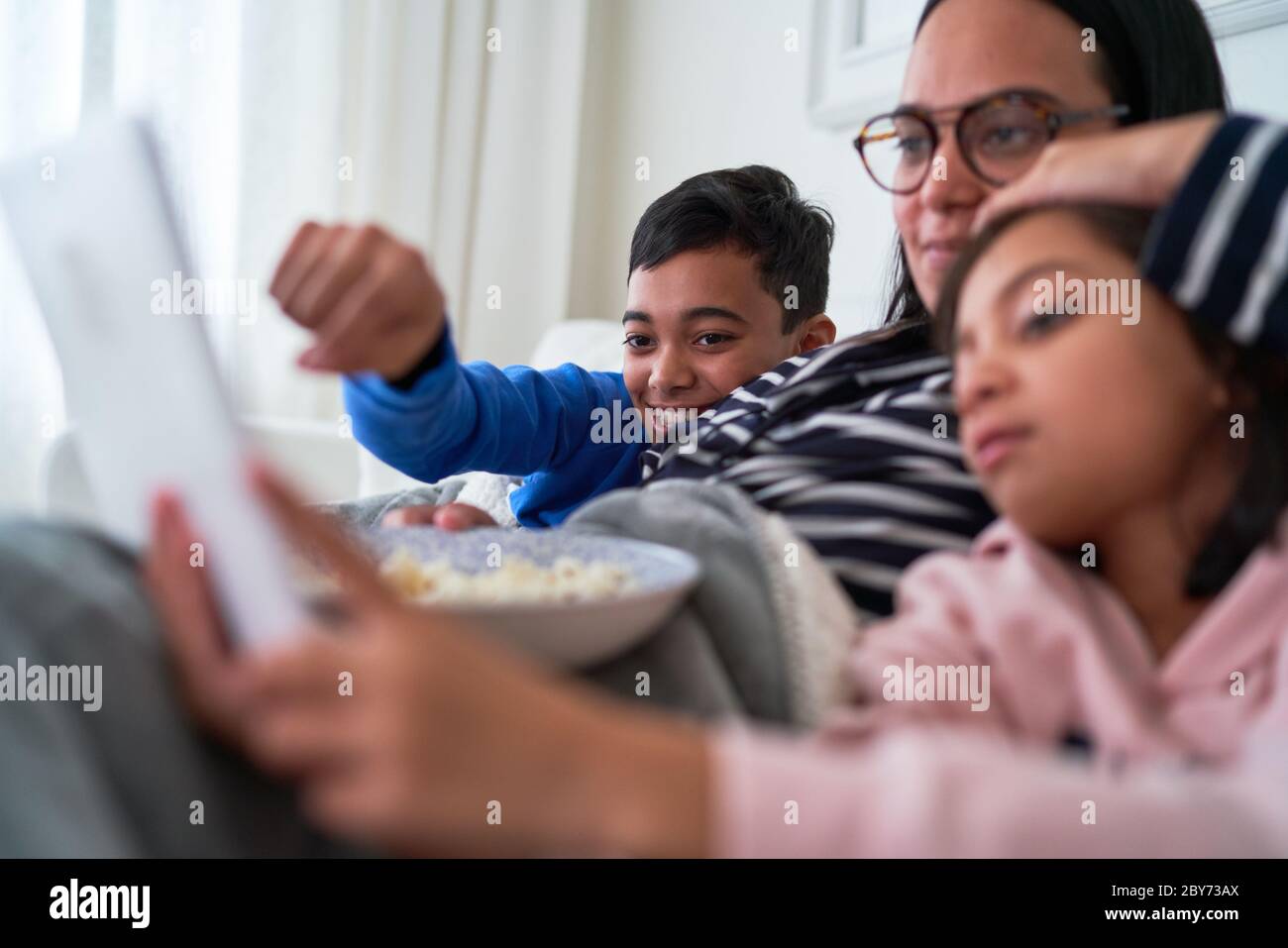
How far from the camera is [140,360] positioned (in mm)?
467

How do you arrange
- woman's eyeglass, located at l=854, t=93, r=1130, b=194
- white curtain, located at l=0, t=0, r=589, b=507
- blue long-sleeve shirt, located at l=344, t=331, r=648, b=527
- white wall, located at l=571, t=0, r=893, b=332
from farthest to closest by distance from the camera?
white curtain, located at l=0, t=0, r=589, b=507, white wall, located at l=571, t=0, r=893, b=332, blue long-sleeve shirt, located at l=344, t=331, r=648, b=527, woman's eyeglass, located at l=854, t=93, r=1130, b=194

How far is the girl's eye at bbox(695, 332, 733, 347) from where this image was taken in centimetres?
161

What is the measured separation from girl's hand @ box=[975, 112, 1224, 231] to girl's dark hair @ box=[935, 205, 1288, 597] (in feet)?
0.13

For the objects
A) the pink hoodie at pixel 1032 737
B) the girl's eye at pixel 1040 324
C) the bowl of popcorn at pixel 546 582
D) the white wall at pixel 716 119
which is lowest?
the pink hoodie at pixel 1032 737

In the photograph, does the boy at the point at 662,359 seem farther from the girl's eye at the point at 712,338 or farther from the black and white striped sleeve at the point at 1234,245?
the black and white striped sleeve at the point at 1234,245

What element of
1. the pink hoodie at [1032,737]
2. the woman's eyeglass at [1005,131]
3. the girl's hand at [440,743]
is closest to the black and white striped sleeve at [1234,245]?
the pink hoodie at [1032,737]

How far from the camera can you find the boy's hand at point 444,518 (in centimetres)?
114

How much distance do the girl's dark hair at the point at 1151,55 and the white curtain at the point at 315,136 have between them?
1576 millimetres

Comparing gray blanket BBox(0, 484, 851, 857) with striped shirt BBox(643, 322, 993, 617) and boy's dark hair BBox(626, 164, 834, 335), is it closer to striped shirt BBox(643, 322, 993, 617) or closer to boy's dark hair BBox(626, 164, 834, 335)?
striped shirt BBox(643, 322, 993, 617)

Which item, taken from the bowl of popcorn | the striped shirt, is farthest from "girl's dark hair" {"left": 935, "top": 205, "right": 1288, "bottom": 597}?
the bowl of popcorn

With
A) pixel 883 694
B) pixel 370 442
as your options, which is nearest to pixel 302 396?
pixel 370 442

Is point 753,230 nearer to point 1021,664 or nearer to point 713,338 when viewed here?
point 713,338

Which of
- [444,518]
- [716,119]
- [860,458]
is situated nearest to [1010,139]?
[860,458]
